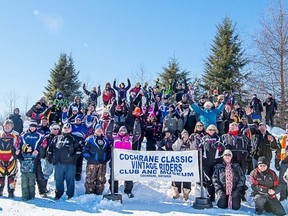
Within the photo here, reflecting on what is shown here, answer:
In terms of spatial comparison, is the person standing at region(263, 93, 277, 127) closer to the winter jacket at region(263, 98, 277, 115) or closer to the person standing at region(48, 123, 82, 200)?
the winter jacket at region(263, 98, 277, 115)

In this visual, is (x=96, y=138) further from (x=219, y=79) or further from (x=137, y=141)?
(x=219, y=79)

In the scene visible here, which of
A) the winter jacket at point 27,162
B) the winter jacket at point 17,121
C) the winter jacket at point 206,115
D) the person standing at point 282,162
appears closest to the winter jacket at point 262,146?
the person standing at point 282,162

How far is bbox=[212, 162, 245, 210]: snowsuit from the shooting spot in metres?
7.59

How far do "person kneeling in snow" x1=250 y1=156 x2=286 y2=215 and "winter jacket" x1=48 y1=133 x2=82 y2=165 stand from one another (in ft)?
15.1

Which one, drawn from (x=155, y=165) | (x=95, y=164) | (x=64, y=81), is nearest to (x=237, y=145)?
(x=155, y=165)

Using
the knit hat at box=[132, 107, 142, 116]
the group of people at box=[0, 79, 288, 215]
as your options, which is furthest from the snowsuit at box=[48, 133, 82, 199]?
the knit hat at box=[132, 107, 142, 116]

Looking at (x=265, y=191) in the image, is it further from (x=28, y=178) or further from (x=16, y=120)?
(x=16, y=120)

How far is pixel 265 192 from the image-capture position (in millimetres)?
7352

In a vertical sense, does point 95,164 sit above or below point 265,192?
above

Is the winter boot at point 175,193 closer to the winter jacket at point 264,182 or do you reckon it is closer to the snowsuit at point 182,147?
the snowsuit at point 182,147

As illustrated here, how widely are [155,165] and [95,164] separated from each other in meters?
1.64

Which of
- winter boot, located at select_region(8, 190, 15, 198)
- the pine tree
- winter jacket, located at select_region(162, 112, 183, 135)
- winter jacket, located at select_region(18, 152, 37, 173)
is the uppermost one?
the pine tree

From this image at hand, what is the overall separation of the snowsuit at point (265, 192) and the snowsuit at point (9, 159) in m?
6.27

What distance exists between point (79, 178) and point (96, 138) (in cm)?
182
